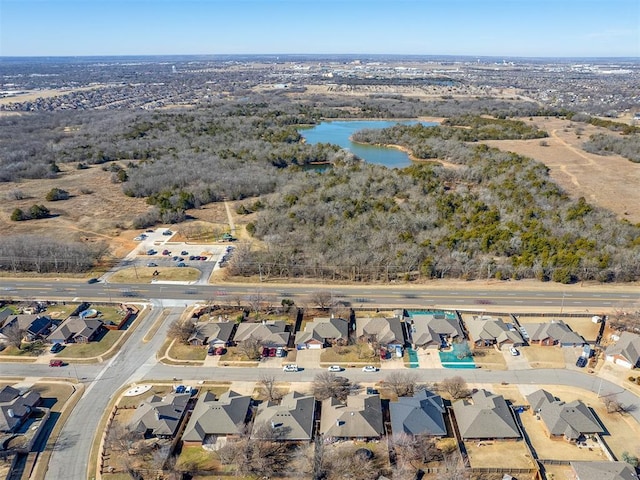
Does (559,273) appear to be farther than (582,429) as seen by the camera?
Yes

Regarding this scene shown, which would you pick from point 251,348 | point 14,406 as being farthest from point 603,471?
point 14,406

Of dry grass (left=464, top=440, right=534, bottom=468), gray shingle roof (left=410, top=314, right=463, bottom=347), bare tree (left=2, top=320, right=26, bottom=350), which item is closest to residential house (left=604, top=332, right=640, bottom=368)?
gray shingle roof (left=410, top=314, right=463, bottom=347)

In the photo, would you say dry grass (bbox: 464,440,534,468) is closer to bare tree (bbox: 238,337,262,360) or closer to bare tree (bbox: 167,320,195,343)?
bare tree (bbox: 238,337,262,360)

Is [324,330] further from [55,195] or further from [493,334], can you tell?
[55,195]

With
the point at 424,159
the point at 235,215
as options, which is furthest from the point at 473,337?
the point at 424,159

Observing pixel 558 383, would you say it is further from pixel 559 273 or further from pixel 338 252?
pixel 338 252

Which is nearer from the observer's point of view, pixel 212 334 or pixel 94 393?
pixel 94 393
